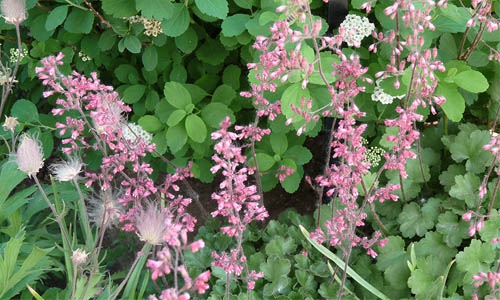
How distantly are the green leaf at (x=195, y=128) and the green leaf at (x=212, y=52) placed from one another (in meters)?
0.38

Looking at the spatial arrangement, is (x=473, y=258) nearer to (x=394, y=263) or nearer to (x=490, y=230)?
(x=490, y=230)

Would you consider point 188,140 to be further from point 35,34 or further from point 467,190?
point 467,190

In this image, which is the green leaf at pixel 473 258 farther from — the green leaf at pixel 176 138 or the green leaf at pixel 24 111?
the green leaf at pixel 24 111

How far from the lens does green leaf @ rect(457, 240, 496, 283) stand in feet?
6.35

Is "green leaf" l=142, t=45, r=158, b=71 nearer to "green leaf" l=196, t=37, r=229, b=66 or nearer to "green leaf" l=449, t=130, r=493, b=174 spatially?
"green leaf" l=196, t=37, r=229, b=66

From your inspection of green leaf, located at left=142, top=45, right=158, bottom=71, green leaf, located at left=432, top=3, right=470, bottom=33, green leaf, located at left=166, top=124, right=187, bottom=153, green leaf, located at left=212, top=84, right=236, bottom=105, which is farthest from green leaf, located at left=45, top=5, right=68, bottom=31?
green leaf, located at left=432, top=3, right=470, bottom=33

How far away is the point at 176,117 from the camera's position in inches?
86.4

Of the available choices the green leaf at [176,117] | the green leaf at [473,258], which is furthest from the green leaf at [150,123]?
the green leaf at [473,258]

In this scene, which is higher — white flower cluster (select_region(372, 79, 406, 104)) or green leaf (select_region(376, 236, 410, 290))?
white flower cluster (select_region(372, 79, 406, 104))

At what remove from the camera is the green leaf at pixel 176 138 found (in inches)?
87.2

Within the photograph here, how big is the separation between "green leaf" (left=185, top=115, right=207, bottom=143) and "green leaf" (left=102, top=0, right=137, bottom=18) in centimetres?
47

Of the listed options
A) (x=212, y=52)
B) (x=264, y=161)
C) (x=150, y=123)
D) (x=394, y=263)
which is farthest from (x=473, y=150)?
(x=150, y=123)

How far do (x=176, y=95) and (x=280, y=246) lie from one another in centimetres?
75

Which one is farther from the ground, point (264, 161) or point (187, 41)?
point (187, 41)
